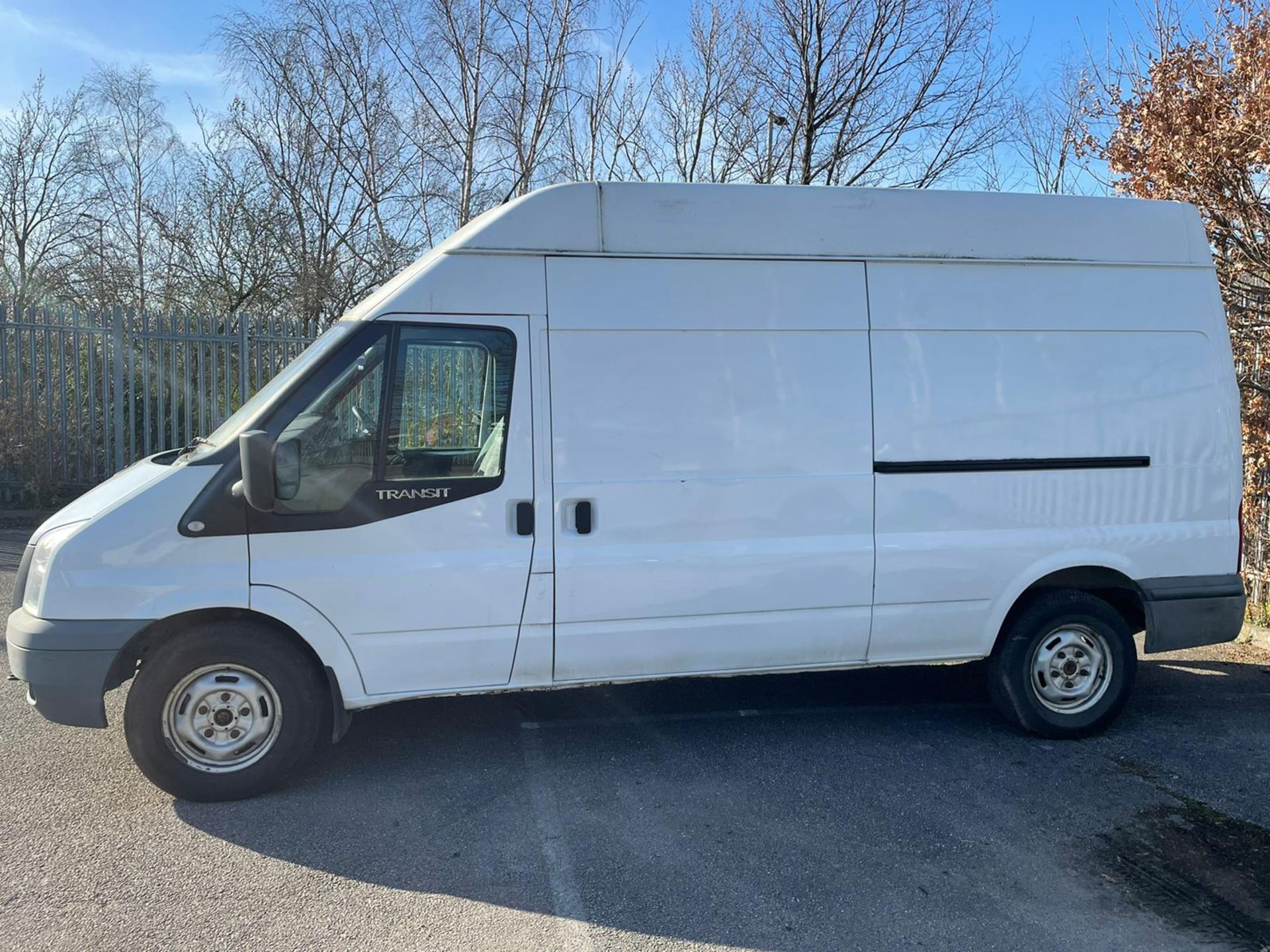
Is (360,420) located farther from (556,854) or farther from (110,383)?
(110,383)

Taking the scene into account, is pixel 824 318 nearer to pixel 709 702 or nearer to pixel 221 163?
pixel 709 702

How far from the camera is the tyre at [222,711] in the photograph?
3.97m

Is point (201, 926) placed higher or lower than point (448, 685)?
lower

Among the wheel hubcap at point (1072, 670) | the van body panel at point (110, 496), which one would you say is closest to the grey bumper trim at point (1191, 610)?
the wheel hubcap at point (1072, 670)

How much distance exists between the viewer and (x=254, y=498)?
3.88 metres

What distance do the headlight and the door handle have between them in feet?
5.97

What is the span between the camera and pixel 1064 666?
16.2ft

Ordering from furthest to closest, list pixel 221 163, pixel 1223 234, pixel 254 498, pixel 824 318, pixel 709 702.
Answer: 1. pixel 221 163
2. pixel 1223 234
3. pixel 709 702
4. pixel 824 318
5. pixel 254 498

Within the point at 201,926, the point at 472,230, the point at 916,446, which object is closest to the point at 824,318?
the point at 916,446

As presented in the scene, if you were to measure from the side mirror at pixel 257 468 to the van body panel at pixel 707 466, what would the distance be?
1203 mm

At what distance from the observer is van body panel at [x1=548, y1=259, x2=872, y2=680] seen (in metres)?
4.29

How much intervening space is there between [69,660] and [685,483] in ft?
8.92

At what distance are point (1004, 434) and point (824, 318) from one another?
1088 millimetres

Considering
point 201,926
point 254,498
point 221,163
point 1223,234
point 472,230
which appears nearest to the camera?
point 201,926
